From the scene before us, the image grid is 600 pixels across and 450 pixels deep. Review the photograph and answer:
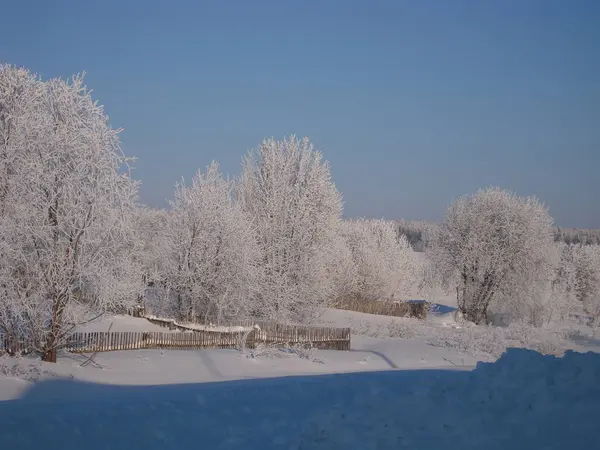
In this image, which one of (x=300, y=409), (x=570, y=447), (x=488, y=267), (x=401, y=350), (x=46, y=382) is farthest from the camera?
(x=488, y=267)

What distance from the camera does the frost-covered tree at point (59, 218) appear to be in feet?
51.2

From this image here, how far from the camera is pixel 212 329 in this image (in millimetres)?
26016

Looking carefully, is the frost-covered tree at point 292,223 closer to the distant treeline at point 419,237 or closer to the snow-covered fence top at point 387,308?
the snow-covered fence top at point 387,308

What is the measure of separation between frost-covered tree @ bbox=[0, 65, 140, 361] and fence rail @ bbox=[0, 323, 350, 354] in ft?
3.61

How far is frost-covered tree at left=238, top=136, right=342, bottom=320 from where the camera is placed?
99.2ft

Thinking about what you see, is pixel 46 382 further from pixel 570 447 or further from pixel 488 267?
pixel 488 267

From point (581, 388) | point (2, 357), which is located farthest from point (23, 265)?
point (581, 388)

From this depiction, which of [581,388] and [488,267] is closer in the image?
[581,388]

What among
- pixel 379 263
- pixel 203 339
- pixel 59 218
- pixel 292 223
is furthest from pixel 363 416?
pixel 379 263

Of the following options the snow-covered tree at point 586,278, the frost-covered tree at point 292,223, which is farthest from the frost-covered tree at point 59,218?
the snow-covered tree at point 586,278

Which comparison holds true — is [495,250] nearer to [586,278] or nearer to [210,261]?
[210,261]

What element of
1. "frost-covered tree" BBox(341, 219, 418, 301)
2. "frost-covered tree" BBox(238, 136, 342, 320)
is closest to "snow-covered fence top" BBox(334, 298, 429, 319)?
"frost-covered tree" BBox(341, 219, 418, 301)

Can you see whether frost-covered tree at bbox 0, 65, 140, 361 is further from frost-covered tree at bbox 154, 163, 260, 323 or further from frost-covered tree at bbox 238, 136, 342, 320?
frost-covered tree at bbox 238, 136, 342, 320

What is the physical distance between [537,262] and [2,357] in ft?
111
